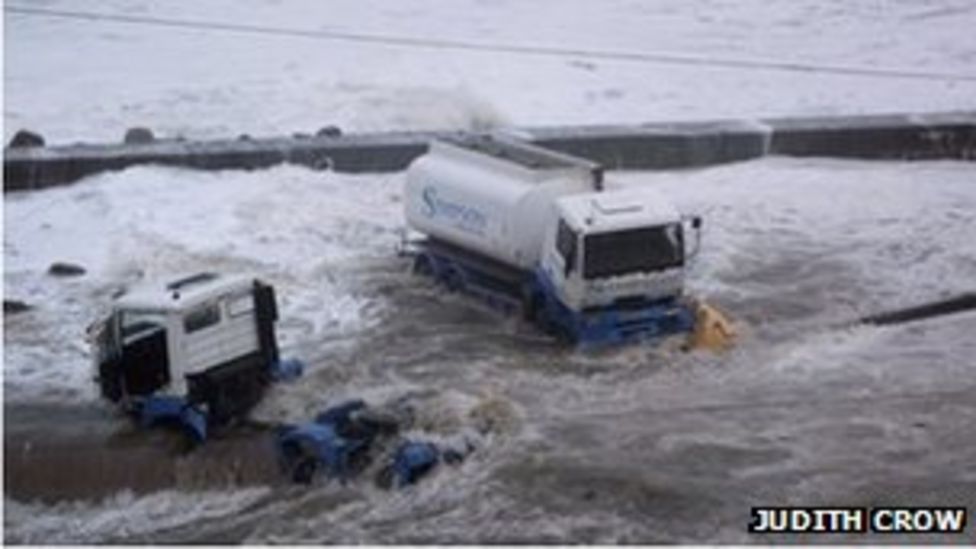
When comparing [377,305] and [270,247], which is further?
[270,247]

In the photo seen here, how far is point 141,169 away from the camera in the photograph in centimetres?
2588

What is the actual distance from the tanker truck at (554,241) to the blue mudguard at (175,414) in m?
5.06

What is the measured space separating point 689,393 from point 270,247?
8.17 m

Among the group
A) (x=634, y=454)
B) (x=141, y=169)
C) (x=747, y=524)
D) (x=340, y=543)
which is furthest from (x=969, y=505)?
(x=141, y=169)

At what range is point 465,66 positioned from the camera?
36.2m

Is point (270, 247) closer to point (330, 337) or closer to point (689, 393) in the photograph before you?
point (330, 337)

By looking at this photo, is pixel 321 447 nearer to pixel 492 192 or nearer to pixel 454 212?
pixel 492 192

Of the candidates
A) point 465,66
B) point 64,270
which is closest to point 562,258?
point 64,270

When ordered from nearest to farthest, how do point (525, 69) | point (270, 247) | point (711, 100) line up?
point (270, 247), point (711, 100), point (525, 69)

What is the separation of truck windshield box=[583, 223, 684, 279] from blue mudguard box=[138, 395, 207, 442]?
203 inches

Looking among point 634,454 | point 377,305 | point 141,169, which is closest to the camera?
point 634,454

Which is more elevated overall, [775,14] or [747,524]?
[775,14]

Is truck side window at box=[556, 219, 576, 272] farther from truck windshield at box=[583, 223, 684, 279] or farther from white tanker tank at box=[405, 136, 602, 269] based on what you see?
white tanker tank at box=[405, 136, 602, 269]

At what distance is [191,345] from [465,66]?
21.0m
